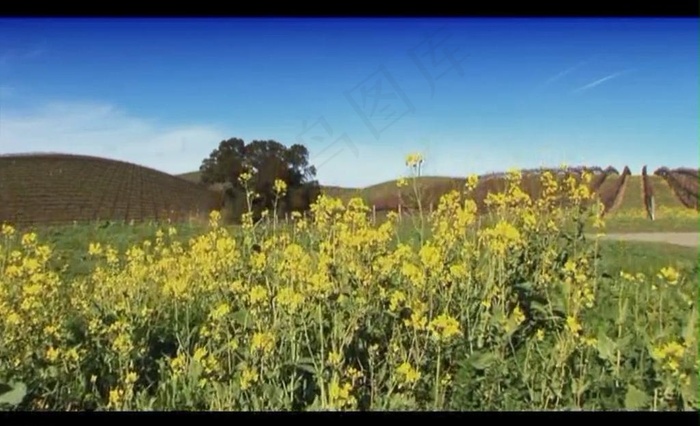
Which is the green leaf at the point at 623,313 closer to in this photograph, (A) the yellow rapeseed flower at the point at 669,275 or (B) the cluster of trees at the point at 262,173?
(A) the yellow rapeseed flower at the point at 669,275

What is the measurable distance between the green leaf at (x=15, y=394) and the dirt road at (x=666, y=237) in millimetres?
1963

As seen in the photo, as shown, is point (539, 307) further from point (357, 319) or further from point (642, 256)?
point (357, 319)

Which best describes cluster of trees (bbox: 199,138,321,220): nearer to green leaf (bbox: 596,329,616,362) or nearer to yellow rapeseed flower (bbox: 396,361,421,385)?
yellow rapeseed flower (bbox: 396,361,421,385)

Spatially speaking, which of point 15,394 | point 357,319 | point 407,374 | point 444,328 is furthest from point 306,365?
point 15,394

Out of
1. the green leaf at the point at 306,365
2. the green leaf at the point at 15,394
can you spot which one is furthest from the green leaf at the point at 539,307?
the green leaf at the point at 15,394

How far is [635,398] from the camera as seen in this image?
2.55 meters

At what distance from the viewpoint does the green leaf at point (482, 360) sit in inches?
102

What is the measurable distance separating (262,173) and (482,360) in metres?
0.93

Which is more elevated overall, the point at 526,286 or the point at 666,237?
the point at 666,237

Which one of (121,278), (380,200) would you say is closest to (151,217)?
(121,278)

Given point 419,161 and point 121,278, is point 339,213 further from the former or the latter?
point 121,278

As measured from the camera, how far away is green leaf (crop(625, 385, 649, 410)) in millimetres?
2543

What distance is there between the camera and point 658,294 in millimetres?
2738

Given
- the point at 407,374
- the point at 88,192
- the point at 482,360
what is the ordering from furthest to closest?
the point at 88,192 < the point at 482,360 < the point at 407,374
